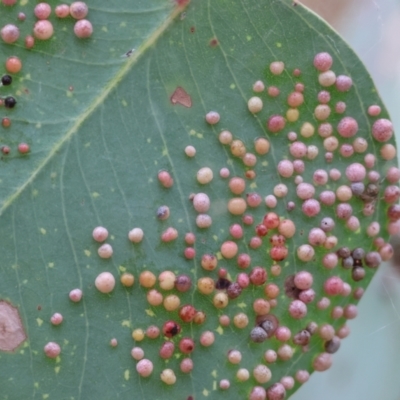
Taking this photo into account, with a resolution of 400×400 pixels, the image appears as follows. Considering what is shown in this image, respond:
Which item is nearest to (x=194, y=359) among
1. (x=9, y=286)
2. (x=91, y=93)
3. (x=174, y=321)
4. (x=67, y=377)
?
(x=174, y=321)

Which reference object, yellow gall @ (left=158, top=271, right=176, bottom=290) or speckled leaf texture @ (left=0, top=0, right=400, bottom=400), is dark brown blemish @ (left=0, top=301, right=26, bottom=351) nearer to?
speckled leaf texture @ (left=0, top=0, right=400, bottom=400)

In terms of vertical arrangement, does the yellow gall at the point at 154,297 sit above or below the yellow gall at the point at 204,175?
below

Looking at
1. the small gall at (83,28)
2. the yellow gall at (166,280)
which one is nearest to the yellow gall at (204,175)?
the yellow gall at (166,280)

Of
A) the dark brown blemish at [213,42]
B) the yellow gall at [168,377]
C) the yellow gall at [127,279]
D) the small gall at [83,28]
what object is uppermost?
the dark brown blemish at [213,42]

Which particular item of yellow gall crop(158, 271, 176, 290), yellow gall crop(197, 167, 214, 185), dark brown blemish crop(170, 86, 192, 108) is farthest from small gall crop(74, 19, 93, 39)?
yellow gall crop(158, 271, 176, 290)

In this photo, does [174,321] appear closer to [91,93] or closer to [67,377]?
[67,377]

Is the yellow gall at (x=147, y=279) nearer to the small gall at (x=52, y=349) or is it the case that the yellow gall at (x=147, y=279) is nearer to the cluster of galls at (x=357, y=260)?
the small gall at (x=52, y=349)
